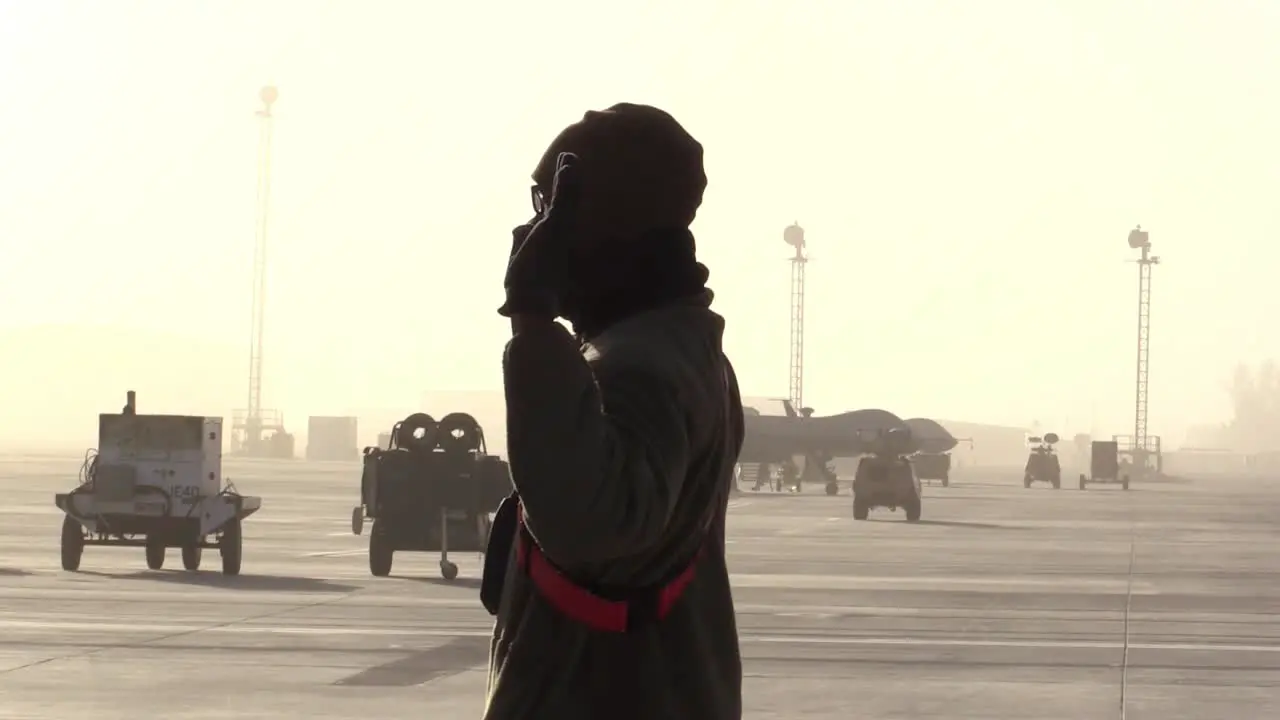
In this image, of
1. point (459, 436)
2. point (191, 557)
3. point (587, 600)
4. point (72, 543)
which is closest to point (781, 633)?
point (459, 436)

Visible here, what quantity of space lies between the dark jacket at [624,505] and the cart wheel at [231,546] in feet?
77.8

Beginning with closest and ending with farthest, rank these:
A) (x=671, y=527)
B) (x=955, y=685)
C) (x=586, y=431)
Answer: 1. (x=586, y=431)
2. (x=671, y=527)
3. (x=955, y=685)

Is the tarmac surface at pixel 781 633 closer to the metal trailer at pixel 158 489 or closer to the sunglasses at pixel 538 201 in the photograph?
the metal trailer at pixel 158 489

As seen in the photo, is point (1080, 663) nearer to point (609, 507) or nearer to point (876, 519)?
point (609, 507)

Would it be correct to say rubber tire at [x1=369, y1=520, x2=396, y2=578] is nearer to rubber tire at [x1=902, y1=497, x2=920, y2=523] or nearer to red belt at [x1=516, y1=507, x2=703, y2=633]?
red belt at [x1=516, y1=507, x2=703, y2=633]

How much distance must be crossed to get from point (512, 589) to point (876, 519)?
4909 cm

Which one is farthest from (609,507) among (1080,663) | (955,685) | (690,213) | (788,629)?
(788,629)

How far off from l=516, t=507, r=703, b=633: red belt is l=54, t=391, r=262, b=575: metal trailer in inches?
897

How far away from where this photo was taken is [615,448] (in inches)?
132

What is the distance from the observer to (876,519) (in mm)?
52281

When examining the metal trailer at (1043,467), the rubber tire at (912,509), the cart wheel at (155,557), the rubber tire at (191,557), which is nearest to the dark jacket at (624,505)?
the rubber tire at (191,557)

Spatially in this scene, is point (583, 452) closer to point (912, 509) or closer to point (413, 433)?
point (413, 433)

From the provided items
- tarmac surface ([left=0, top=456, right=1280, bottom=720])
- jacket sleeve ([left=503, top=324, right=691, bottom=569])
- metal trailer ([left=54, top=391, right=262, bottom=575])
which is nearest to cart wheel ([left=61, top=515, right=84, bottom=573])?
metal trailer ([left=54, top=391, right=262, bottom=575])

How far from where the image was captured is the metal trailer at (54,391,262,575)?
1032 inches
